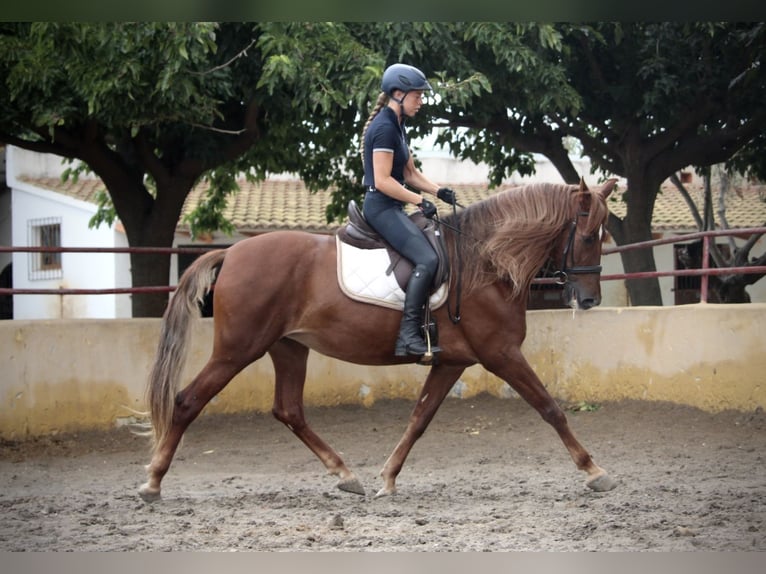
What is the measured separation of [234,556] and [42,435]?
5.38m

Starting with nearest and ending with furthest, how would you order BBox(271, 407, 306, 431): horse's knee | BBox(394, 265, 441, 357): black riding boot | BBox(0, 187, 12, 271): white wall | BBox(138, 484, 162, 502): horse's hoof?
1. BBox(394, 265, 441, 357): black riding boot
2. BBox(138, 484, 162, 502): horse's hoof
3. BBox(271, 407, 306, 431): horse's knee
4. BBox(0, 187, 12, 271): white wall

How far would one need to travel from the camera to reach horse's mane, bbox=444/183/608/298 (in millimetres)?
6895

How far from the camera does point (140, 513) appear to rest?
6438mm

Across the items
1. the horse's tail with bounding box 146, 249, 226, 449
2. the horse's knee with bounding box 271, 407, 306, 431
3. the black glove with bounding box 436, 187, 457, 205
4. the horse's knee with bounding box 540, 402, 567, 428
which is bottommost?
the horse's knee with bounding box 271, 407, 306, 431

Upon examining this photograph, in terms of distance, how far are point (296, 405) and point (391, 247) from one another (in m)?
1.33

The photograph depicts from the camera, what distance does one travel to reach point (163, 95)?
31.6 feet

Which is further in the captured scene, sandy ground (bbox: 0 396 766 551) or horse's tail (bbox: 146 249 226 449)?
horse's tail (bbox: 146 249 226 449)

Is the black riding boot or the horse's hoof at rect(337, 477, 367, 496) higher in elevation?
the black riding boot

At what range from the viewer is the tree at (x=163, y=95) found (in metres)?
9.48

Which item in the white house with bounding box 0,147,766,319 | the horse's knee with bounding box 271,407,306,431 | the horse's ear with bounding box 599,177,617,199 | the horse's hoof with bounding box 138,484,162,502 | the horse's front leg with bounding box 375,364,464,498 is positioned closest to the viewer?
the horse's hoof with bounding box 138,484,162,502

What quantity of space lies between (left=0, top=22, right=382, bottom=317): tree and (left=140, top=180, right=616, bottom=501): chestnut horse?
2977mm

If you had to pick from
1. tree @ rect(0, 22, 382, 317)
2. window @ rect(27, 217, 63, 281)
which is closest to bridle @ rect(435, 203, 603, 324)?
tree @ rect(0, 22, 382, 317)

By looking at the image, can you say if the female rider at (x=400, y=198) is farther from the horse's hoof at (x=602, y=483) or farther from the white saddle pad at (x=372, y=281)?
the horse's hoof at (x=602, y=483)

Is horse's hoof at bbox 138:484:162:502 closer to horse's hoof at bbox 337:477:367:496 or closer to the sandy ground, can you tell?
the sandy ground
